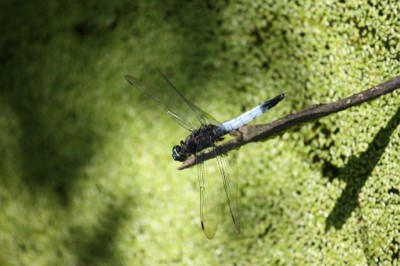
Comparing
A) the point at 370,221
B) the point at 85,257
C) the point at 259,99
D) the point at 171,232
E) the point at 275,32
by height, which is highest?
the point at 275,32

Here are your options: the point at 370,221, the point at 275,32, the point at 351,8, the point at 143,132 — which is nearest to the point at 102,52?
the point at 143,132

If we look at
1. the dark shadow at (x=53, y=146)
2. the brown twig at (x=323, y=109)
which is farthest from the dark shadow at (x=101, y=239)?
the brown twig at (x=323, y=109)

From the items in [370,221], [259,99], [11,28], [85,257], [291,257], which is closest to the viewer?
[370,221]

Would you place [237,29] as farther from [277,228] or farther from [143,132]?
[277,228]

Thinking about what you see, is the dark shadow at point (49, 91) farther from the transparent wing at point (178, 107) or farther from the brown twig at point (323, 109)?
the brown twig at point (323, 109)

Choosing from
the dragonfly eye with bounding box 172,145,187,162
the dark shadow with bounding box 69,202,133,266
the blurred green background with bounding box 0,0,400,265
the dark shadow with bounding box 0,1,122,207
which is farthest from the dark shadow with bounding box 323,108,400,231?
the dark shadow with bounding box 0,1,122,207

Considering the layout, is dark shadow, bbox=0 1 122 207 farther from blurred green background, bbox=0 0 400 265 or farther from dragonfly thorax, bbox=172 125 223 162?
dragonfly thorax, bbox=172 125 223 162
